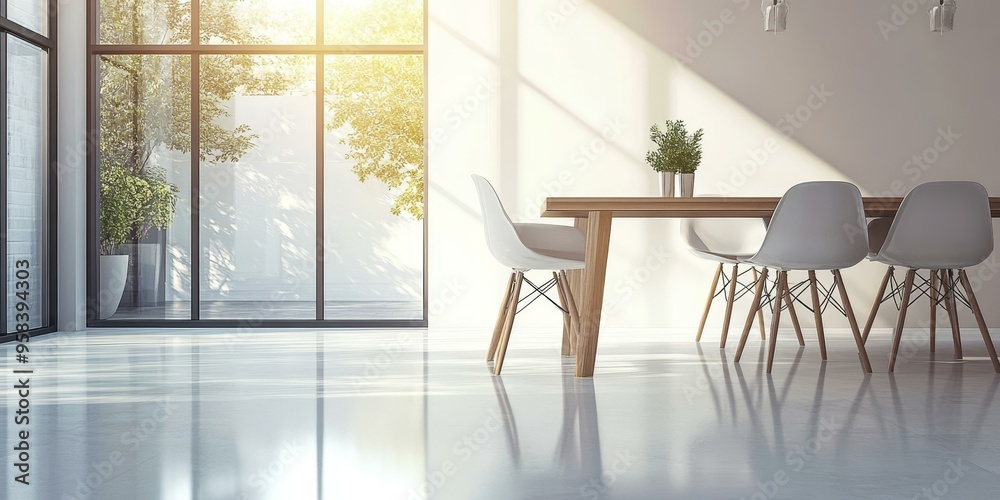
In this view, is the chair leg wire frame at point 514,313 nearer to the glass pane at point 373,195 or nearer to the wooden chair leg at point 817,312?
the wooden chair leg at point 817,312

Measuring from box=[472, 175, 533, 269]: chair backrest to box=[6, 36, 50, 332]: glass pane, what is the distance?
117 inches

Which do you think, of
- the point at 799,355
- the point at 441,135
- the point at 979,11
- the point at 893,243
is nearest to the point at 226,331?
the point at 441,135

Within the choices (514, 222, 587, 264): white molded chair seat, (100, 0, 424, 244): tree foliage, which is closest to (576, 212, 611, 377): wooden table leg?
(514, 222, 587, 264): white molded chair seat

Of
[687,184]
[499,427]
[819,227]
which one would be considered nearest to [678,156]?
[687,184]

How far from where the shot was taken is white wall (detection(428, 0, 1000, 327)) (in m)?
5.08

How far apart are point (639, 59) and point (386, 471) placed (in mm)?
3865

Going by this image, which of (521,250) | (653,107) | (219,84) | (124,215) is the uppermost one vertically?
(219,84)

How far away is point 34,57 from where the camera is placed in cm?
488

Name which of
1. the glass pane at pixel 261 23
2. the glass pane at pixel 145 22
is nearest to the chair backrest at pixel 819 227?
the glass pane at pixel 261 23

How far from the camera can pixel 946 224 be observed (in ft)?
11.2

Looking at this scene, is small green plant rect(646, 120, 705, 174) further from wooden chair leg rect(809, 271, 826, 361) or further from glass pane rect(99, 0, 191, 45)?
glass pane rect(99, 0, 191, 45)

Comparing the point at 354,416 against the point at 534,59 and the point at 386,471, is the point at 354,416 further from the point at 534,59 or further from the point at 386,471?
the point at 534,59

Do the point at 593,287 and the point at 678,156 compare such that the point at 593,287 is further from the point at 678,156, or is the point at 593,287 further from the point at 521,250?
the point at 678,156

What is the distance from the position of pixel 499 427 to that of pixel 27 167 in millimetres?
3878
